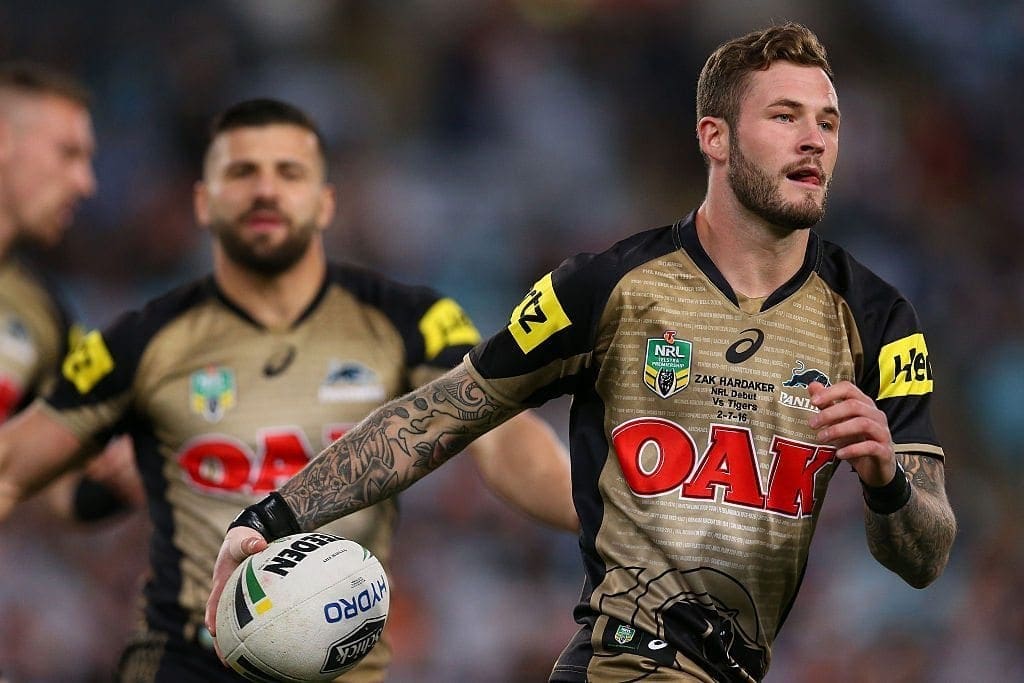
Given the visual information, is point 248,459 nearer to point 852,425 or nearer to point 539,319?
point 539,319

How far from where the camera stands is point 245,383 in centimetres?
649

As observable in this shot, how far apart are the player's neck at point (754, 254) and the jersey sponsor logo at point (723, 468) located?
46 centimetres

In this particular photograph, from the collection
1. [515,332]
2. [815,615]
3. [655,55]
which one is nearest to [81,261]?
[655,55]

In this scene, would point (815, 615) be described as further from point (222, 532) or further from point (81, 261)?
point (81, 261)

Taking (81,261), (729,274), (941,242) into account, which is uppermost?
(729,274)

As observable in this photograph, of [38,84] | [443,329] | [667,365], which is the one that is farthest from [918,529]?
[38,84]

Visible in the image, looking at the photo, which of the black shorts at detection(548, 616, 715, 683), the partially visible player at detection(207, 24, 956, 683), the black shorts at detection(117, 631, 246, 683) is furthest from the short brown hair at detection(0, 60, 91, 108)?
the black shorts at detection(548, 616, 715, 683)

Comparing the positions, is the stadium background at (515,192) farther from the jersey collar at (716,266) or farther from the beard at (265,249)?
the jersey collar at (716,266)

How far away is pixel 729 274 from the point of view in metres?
4.77

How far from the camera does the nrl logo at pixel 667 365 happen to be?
182 inches

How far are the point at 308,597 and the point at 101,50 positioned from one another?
10553mm

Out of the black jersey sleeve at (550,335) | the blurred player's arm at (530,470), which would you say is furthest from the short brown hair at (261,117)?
the black jersey sleeve at (550,335)

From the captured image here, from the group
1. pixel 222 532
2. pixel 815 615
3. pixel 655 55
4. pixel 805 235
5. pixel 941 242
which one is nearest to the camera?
pixel 805 235

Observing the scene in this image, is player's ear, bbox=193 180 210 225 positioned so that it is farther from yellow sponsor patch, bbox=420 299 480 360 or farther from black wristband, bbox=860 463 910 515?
black wristband, bbox=860 463 910 515
